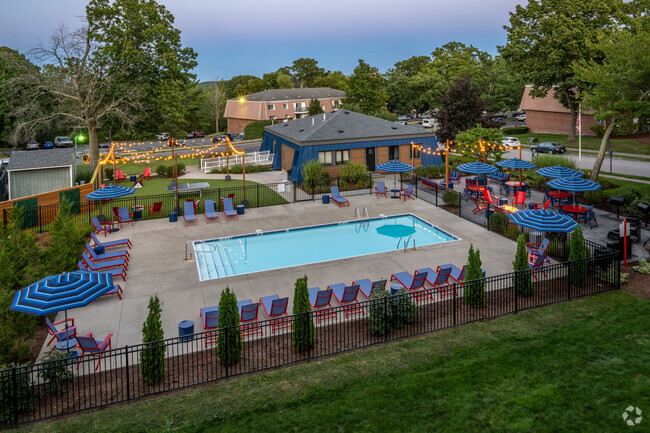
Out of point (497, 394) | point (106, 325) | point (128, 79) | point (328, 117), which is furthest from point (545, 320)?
point (128, 79)

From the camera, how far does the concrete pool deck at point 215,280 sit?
549 inches

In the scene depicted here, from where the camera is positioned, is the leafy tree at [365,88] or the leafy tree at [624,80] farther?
the leafy tree at [365,88]

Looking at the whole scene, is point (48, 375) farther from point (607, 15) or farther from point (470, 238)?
point (607, 15)

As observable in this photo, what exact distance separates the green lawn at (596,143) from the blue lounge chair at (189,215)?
4305 centimetres

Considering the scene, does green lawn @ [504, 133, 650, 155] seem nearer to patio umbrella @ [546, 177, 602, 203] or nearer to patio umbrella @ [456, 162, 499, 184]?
patio umbrella @ [456, 162, 499, 184]

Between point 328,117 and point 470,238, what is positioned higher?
point 328,117

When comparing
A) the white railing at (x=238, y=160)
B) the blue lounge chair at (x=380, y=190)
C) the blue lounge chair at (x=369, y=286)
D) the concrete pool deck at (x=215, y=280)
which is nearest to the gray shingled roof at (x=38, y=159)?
the concrete pool deck at (x=215, y=280)

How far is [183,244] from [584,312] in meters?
15.1

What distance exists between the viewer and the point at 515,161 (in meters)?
27.3

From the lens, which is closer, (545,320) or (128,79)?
(545,320)

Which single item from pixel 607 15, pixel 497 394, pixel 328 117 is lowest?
pixel 497 394

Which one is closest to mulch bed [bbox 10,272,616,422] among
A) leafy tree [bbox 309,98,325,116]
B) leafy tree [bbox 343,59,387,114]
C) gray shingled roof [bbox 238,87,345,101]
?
leafy tree [bbox 343,59,387,114]

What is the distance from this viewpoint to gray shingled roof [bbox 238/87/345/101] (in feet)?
265

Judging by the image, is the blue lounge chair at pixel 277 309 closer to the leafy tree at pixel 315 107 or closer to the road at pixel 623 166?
the road at pixel 623 166
